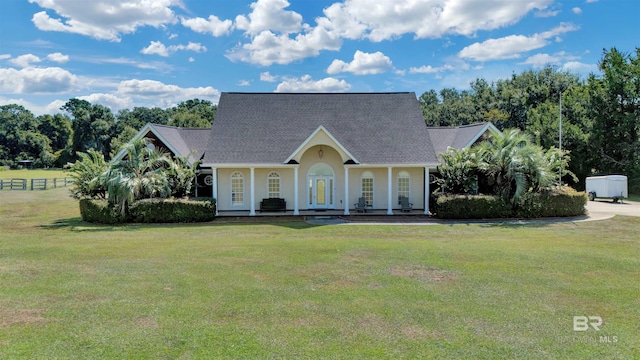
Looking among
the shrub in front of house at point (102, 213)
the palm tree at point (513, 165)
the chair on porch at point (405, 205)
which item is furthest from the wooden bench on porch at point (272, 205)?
the palm tree at point (513, 165)

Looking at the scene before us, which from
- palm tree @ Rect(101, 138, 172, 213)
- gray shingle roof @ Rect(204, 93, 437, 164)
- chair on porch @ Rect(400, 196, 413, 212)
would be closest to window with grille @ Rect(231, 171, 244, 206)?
gray shingle roof @ Rect(204, 93, 437, 164)

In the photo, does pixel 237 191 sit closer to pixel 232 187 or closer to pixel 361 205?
pixel 232 187

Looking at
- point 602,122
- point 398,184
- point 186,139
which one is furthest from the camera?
point 602,122

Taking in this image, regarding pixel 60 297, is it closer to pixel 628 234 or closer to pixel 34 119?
pixel 628 234

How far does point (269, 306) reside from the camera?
8203mm

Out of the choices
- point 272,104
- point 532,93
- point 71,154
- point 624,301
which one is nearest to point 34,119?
point 71,154

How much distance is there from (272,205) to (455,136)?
13.7 metres

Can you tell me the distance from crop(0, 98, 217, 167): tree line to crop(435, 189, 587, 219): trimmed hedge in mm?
58259

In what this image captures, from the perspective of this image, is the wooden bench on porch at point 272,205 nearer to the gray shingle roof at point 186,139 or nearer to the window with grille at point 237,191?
the window with grille at point 237,191

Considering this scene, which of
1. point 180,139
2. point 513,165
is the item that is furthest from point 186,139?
point 513,165

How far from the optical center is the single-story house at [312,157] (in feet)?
80.3

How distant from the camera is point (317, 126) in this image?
27.2 m

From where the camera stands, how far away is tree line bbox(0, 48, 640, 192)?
36.7m

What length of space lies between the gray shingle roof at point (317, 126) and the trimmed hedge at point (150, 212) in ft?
11.1
